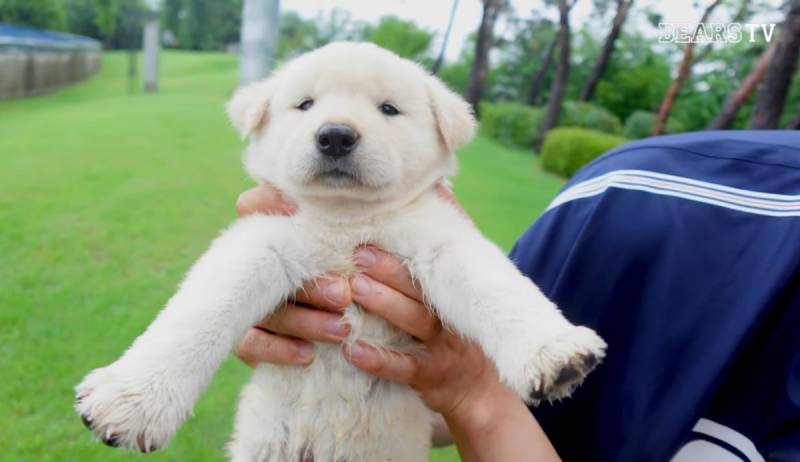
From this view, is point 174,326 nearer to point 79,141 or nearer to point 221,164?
point 221,164

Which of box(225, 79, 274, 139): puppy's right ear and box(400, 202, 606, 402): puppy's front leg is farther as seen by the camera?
box(225, 79, 274, 139): puppy's right ear

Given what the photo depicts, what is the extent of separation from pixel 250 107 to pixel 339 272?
2.46ft

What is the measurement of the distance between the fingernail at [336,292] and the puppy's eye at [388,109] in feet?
2.06

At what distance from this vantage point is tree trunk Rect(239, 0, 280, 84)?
599cm

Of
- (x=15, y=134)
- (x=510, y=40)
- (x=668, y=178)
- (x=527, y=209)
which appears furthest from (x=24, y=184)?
(x=510, y=40)

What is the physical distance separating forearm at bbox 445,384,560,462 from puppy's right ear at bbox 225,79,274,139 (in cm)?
122

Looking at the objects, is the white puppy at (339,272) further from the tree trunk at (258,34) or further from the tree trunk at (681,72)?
the tree trunk at (681,72)

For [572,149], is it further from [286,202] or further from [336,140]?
[336,140]

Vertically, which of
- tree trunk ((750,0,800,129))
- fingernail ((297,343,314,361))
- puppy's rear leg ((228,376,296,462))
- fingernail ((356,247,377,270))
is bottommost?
puppy's rear leg ((228,376,296,462))

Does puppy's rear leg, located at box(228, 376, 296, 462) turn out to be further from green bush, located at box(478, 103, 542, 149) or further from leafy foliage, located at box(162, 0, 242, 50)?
leafy foliage, located at box(162, 0, 242, 50)

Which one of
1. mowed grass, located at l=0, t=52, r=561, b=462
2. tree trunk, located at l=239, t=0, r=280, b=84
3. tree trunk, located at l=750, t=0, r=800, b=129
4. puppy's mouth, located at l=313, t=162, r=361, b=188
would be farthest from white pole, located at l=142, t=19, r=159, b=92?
puppy's mouth, located at l=313, t=162, r=361, b=188

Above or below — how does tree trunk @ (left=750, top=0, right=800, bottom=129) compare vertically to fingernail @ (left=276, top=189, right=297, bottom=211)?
above

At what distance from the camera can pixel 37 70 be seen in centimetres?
2298

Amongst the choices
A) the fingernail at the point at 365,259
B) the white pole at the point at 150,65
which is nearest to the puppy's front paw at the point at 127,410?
the fingernail at the point at 365,259
